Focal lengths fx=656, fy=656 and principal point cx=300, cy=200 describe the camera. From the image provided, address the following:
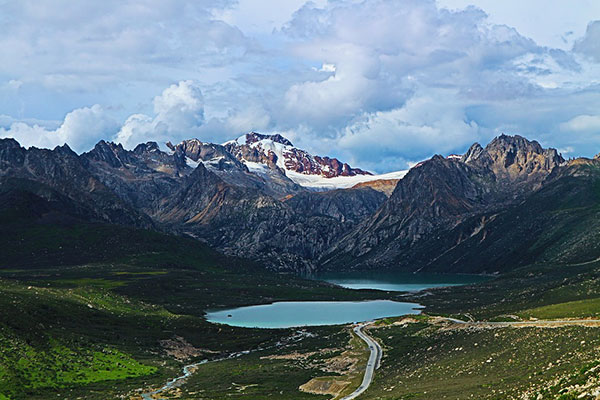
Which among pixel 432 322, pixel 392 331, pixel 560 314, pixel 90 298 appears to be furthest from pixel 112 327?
pixel 560 314

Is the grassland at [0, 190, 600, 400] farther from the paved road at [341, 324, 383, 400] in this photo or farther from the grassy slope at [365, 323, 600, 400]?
the paved road at [341, 324, 383, 400]

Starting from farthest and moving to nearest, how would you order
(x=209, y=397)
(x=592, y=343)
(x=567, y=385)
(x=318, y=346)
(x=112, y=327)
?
1. (x=112, y=327)
2. (x=318, y=346)
3. (x=209, y=397)
4. (x=592, y=343)
5. (x=567, y=385)

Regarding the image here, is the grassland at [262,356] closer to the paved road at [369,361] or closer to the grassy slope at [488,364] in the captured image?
the grassy slope at [488,364]

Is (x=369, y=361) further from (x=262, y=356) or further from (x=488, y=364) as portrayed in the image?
(x=488, y=364)

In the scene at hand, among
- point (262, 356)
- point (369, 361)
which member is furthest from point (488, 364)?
point (262, 356)

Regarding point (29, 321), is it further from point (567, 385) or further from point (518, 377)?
point (567, 385)

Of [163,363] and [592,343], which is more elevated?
[592,343]

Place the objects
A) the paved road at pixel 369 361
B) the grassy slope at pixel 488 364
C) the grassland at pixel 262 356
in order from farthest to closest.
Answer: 1. the paved road at pixel 369 361
2. the grassland at pixel 262 356
3. the grassy slope at pixel 488 364

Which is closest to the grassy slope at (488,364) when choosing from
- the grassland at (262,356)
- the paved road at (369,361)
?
the grassland at (262,356)
